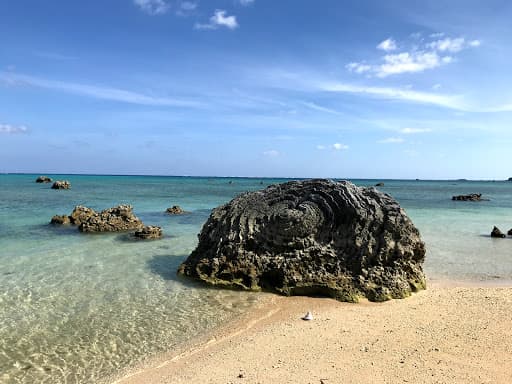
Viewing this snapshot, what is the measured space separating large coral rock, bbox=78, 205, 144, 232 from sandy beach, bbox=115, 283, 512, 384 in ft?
42.4

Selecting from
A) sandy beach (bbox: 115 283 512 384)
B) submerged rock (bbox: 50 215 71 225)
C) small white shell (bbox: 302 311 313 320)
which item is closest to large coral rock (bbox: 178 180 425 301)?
sandy beach (bbox: 115 283 512 384)

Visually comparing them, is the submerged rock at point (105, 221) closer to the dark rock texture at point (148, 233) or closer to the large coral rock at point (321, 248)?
the dark rock texture at point (148, 233)

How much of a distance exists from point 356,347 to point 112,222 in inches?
640

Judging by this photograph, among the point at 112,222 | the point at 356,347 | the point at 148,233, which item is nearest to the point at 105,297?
the point at 356,347

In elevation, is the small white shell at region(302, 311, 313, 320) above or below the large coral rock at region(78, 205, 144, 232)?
below

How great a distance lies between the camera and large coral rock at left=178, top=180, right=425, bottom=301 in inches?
416

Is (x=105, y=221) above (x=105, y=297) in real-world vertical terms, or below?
above

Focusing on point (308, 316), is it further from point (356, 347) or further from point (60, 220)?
point (60, 220)

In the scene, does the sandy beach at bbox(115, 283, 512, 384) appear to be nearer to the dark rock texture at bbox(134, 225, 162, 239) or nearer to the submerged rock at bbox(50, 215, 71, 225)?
the dark rock texture at bbox(134, 225, 162, 239)

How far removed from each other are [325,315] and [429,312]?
7.65 feet

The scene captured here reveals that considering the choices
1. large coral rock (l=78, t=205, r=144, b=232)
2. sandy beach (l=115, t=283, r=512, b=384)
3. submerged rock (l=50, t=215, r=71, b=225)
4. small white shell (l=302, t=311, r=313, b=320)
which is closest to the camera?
sandy beach (l=115, t=283, r=512, b=384)

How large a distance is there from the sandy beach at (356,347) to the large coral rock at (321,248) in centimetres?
79

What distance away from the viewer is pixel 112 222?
811 inches

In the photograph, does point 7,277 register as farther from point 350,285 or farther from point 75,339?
point 350,285
